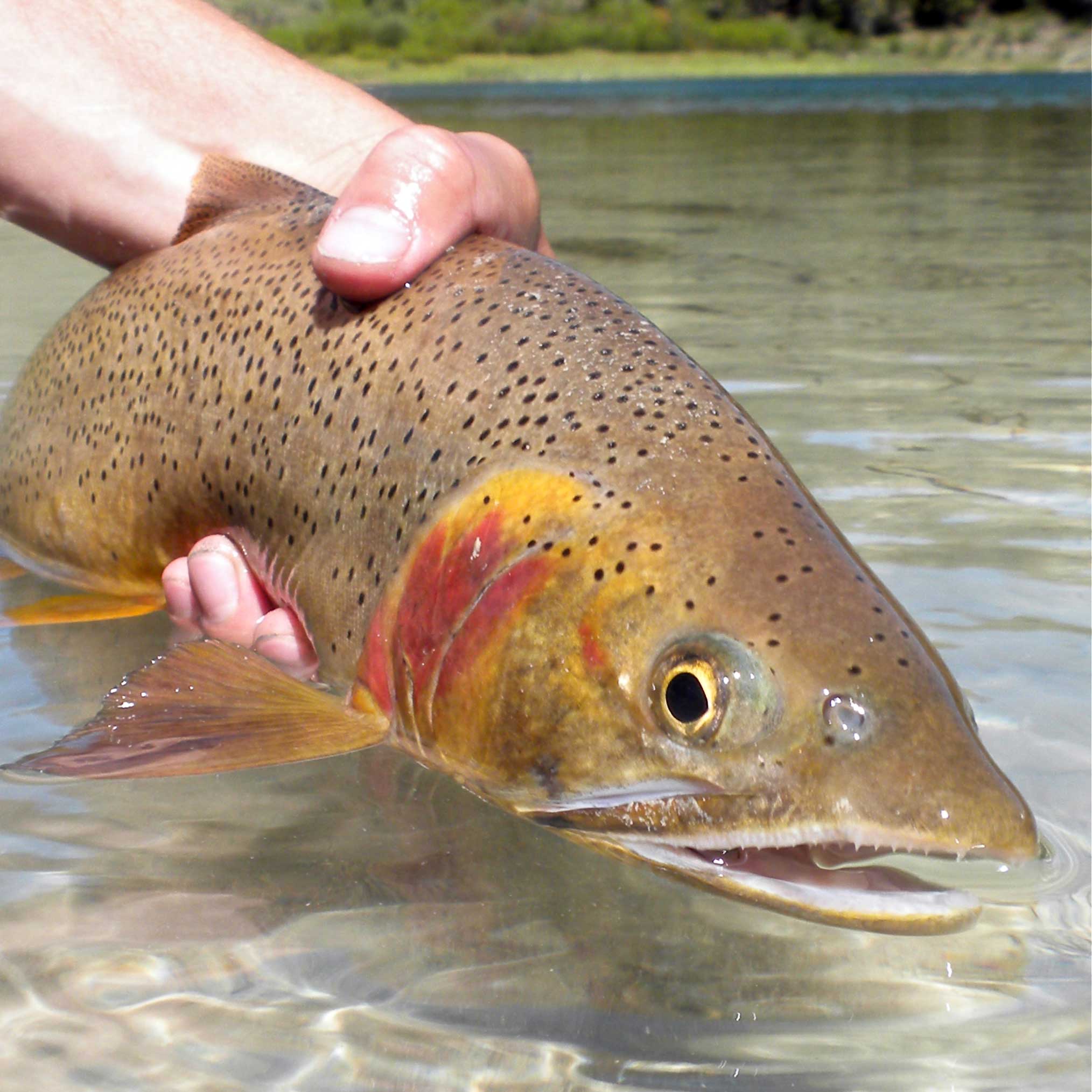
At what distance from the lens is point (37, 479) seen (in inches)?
160

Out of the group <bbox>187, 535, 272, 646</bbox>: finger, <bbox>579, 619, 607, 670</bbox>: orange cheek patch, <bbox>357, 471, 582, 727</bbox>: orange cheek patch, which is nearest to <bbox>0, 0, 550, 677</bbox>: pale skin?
<bbox>187, 535, 272, 646</bbox>: finger

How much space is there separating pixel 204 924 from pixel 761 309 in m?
6.80

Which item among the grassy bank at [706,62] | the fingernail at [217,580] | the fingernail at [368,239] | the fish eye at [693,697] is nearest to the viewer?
the fish eye at [693,697]

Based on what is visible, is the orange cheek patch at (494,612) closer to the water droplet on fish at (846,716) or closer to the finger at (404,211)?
the water droplet on fish at (846,716)

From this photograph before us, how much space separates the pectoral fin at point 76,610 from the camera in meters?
3.64

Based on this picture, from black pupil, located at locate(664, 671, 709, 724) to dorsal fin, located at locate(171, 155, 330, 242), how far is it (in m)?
1.98

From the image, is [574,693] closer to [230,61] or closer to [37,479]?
[37,479]

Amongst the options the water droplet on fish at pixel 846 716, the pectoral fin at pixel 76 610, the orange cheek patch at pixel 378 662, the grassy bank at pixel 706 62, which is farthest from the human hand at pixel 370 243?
the grassy bank at pixel 706 62

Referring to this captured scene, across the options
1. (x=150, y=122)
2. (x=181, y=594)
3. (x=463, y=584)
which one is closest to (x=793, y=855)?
(x=463, y=584)

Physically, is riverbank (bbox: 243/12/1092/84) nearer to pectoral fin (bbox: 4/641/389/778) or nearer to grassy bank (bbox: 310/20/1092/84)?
grassy bank (bbox: 310/20/1092/84)

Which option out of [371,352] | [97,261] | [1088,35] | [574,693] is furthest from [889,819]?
[1088,35]

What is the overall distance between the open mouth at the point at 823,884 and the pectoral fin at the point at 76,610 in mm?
1791

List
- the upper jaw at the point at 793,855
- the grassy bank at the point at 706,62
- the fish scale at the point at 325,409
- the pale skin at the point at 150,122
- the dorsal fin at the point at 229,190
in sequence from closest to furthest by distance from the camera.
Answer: the upper jaw at the point at 793,855, the fish scale at the point at 325,409, the dorsal fin at the point at 229,190, the pale skin at the point at 150,122, the grassy bank at the point at 706,62

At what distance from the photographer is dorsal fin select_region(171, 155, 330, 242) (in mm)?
3750
